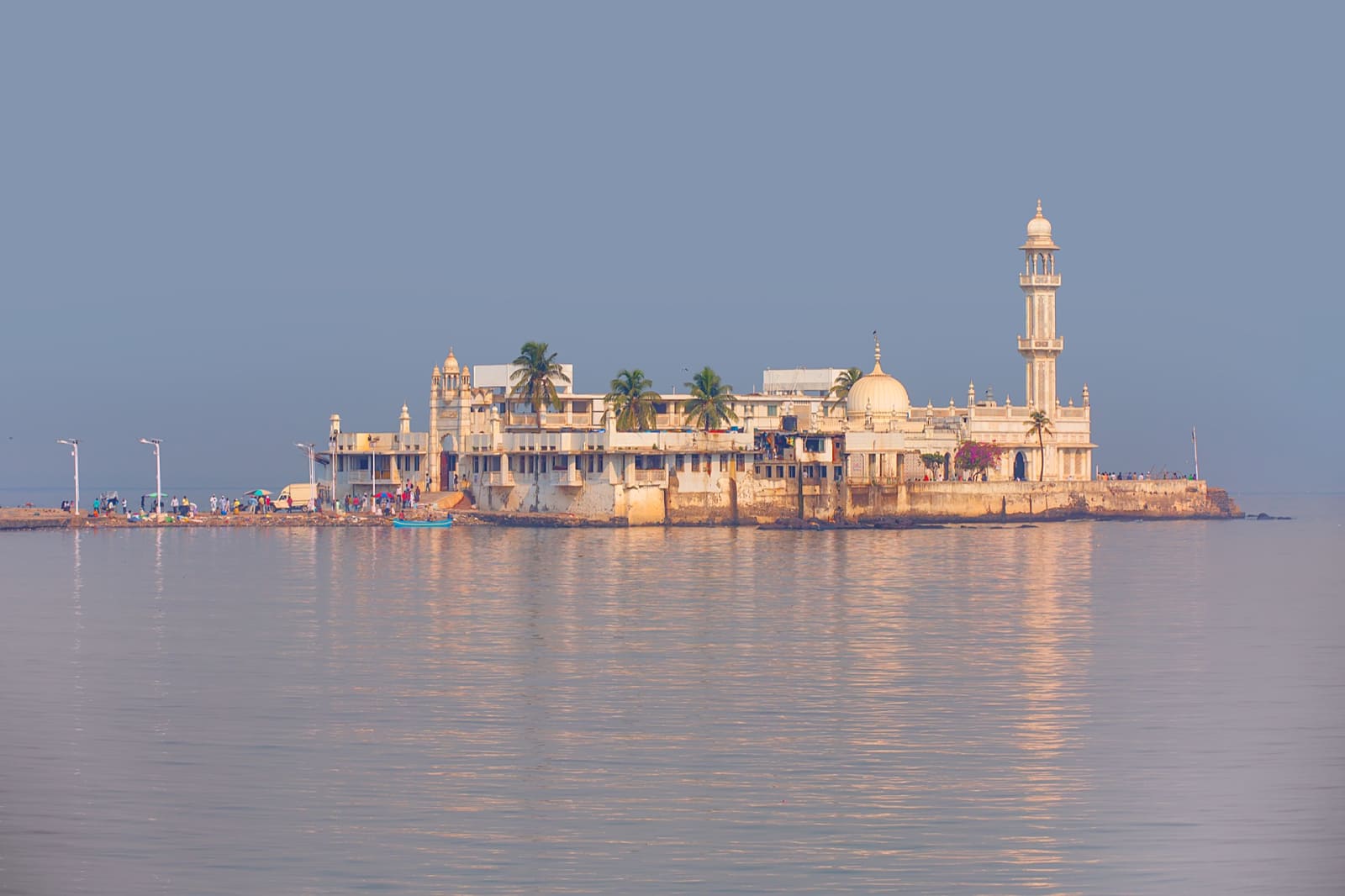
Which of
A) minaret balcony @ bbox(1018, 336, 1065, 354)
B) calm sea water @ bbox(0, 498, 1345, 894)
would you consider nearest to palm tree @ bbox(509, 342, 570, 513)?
minaret balcony @ bbox(1018, 336, 1065, 354)

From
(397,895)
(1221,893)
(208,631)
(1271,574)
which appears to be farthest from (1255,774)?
(1271,574)

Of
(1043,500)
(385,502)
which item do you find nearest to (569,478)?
(385,502)

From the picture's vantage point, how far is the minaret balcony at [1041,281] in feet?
425

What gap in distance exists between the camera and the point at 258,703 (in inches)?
1420

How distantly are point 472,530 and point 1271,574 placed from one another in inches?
1865

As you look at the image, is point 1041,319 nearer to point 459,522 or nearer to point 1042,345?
point 1042,345

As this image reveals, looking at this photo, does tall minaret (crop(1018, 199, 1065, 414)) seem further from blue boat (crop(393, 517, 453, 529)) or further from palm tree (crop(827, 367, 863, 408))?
blue boat (crop(393, 517, 453, 529))

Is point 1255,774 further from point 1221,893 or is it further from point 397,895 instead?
point 397,895

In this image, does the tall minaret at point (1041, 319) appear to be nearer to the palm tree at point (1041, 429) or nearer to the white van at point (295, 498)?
the palm tree at point (1041, 429)

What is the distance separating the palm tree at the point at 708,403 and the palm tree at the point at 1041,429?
22.6 m

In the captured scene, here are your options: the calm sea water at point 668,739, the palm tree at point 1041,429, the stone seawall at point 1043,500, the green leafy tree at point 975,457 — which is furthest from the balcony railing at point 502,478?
the calm sea water at point 668,739

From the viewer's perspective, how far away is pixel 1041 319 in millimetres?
129375

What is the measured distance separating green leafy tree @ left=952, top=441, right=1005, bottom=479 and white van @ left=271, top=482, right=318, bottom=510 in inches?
1566

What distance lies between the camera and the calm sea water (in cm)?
2298
